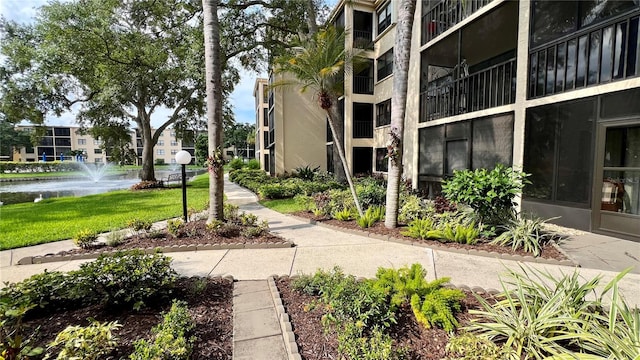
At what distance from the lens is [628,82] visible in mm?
5652

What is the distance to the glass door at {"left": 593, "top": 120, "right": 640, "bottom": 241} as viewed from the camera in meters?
5.90

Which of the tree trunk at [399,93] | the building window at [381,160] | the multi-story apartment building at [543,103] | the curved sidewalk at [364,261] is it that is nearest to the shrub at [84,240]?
the curved sidewalk at [364,261]

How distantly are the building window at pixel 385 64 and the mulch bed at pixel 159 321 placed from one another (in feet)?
49.7

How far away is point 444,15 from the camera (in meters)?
10.4

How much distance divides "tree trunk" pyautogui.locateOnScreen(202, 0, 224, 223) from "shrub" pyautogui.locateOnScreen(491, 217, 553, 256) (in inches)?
242

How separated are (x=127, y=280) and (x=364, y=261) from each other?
11.5 ft

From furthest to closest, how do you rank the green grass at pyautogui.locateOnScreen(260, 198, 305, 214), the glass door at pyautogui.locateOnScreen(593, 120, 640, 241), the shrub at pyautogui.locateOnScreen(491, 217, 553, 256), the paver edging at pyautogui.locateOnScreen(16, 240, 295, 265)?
the green grass at pyautogui.locateOnScreen(260, 198, 305, 214), the glass door at pyautogui.locateOnScreen(593, 120, 640, 241), the shrub at pyautogui.locateOnScreen(491, 217, 553, 256), the paver edging at pyautogui.locateOnScreen(16, 240, 295, 265)

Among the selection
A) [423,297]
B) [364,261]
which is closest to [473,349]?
[423,297]

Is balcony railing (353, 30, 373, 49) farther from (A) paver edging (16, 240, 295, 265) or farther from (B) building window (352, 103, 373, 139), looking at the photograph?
(A) paver edging (16, 240, 295, 265)

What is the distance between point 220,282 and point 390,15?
53.7 feet

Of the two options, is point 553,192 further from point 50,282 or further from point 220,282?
point 50,282

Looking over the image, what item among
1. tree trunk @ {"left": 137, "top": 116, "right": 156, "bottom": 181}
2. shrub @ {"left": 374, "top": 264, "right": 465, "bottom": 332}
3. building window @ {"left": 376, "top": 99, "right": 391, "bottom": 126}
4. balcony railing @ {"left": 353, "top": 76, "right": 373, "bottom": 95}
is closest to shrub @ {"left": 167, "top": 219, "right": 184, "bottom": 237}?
shrub @ {"left": 374, "top": 264, "right": 465, "bottom": 332}

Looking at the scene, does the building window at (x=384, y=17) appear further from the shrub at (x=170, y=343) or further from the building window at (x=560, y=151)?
the shrub at (x=170, y=343)

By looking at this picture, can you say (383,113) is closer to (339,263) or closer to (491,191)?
(491,191)
